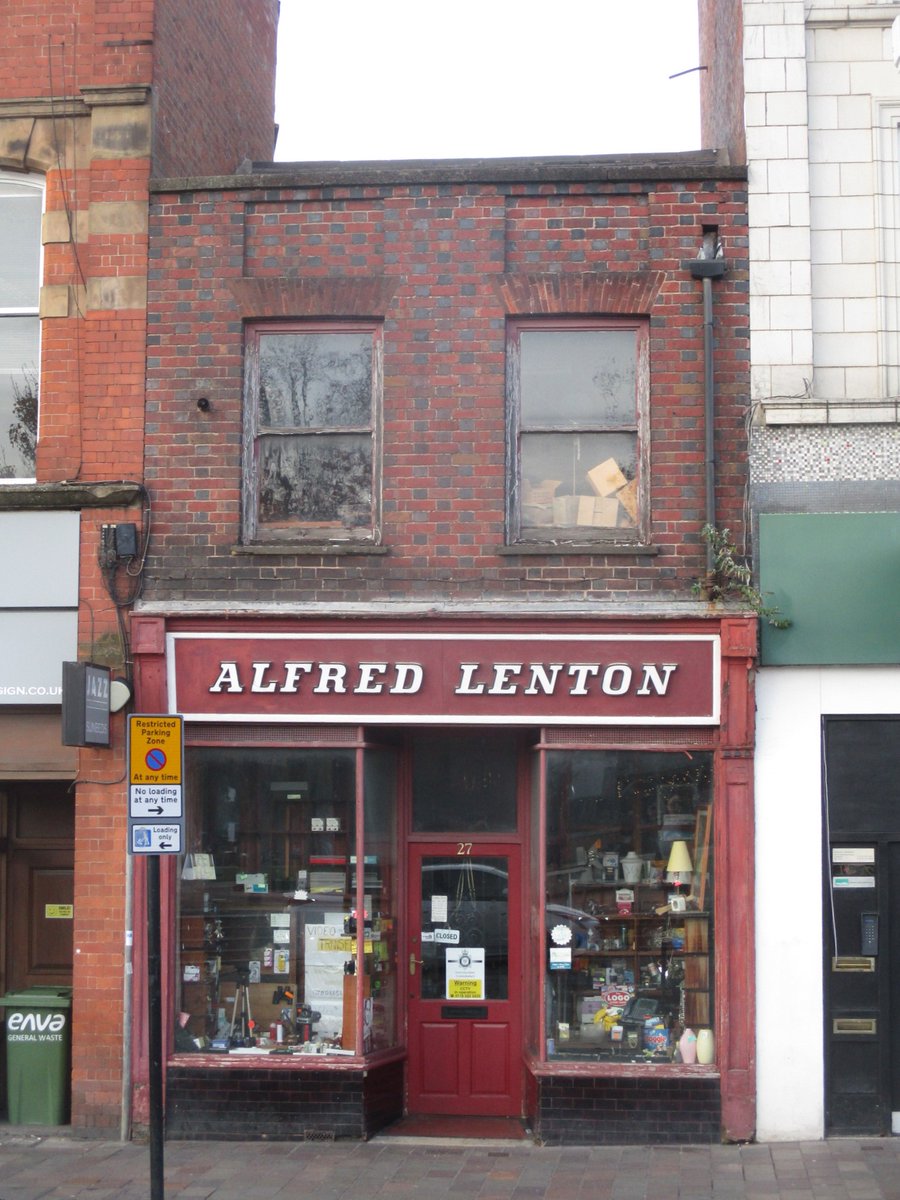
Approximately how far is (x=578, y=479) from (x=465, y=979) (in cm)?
406

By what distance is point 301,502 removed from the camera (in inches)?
445

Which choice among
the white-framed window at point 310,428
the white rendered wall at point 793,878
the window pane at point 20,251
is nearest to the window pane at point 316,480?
the white-framed window at point 310,428

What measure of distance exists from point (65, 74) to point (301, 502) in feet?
13.3

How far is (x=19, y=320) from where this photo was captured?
11.7m

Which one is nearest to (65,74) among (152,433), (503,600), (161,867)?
(152,433)

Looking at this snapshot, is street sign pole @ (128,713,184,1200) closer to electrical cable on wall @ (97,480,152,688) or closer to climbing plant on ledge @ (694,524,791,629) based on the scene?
electrical cable on wall @ (97,480,152,688)

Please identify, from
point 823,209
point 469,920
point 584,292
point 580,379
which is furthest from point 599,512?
point 469,920

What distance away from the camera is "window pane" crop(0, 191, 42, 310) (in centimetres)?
1177

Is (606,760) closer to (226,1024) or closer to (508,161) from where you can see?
(226,1024)

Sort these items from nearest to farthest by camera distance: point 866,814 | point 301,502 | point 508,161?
point 866,814 → point 301,502 → point 508,161

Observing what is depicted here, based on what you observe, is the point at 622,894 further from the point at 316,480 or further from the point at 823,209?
the point at 823,209

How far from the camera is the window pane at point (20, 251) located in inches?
463

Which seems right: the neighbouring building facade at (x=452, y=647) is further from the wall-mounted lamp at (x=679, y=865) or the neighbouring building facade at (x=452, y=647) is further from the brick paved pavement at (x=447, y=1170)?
the brick paved pavement at (x=447, y=1170)

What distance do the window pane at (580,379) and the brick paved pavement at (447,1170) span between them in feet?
17.8
